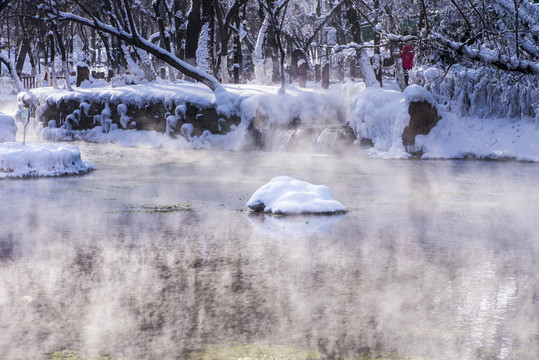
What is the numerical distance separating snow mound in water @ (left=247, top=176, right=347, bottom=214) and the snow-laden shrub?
9577 mm

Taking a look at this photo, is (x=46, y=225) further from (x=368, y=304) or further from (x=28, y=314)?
(x=368, y=304)

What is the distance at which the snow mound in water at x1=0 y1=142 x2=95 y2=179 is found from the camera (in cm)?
1504

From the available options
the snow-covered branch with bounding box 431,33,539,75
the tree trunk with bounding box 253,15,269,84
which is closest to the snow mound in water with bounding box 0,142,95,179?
the snow-covered branch with bounding box 431,33,539,75

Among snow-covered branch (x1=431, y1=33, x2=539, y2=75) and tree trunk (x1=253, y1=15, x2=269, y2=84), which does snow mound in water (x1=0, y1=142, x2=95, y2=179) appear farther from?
tree trunk (x1=253, y1=15, x2=269, y2=84)

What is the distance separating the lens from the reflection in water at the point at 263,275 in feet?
16.0

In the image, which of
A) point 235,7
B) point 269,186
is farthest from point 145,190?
point 235,7

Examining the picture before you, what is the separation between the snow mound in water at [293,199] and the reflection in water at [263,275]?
465 millimetres

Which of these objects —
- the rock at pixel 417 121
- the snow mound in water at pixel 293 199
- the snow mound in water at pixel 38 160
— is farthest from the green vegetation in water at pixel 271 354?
the rock at pixel 417 121

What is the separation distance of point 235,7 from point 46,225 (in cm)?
2154

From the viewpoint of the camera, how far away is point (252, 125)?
896 inches

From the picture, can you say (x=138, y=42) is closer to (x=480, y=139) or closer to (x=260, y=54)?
(x=260, y=54)

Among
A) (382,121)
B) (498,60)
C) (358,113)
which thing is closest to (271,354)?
(498,60)

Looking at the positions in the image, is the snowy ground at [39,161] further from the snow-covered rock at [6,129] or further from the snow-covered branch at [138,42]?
the snow-covered branch at [138,42]

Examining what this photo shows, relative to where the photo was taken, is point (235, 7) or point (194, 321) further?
point (235, 7)
